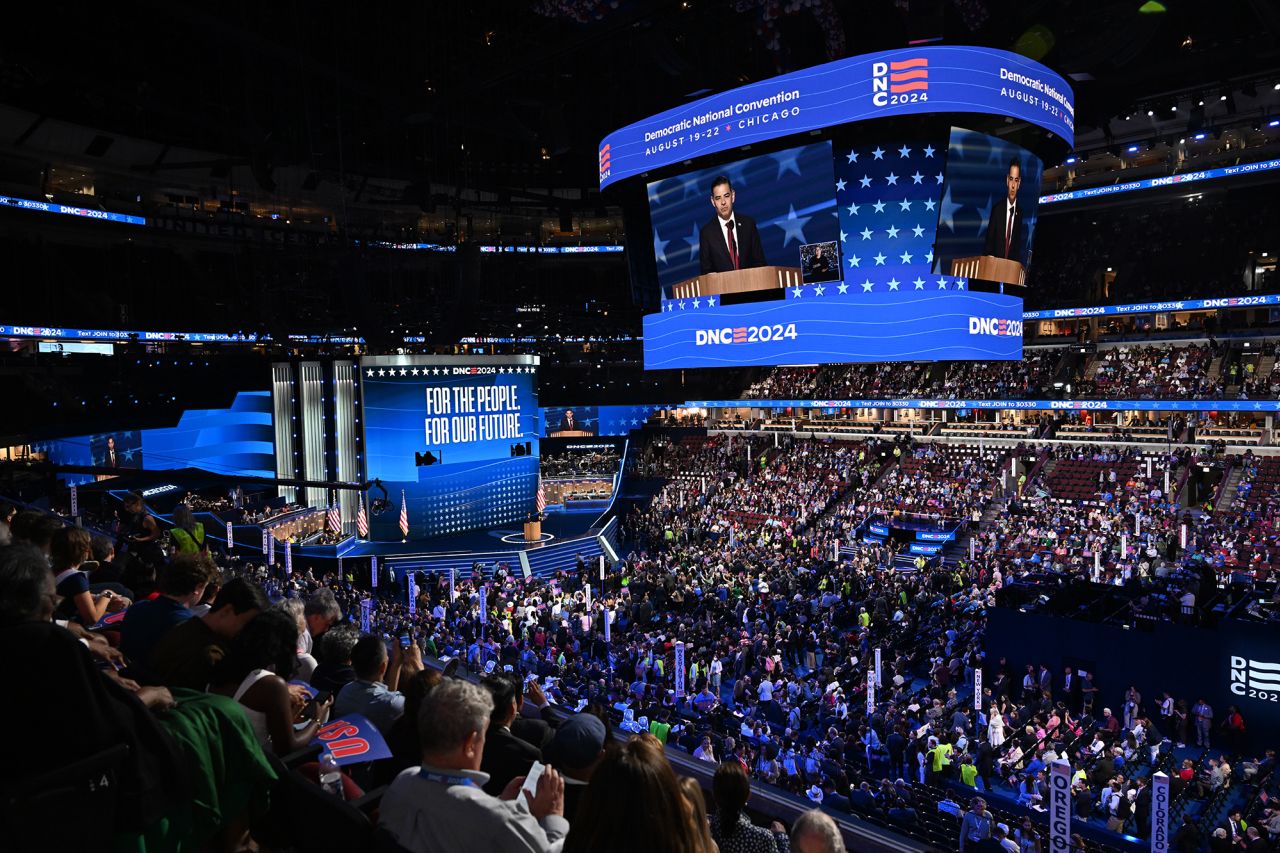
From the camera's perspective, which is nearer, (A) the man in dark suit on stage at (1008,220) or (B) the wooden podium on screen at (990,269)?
(B) the wooden podium on screen at (990,269)

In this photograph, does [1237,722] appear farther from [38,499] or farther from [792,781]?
[38,499]

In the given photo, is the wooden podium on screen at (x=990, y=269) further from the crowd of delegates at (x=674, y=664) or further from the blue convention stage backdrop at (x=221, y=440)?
the blue convention stage backdrop at (x=221, y=440)

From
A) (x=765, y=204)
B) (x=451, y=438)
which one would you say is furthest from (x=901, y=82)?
(x=451, y=438)

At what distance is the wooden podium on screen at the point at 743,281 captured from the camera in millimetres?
19016

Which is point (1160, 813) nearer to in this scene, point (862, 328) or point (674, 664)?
point (674, 664)

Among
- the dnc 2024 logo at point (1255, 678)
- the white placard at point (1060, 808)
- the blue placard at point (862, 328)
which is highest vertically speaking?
the blue placard at point (862, 328)

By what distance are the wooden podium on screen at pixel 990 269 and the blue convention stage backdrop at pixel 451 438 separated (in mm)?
15727

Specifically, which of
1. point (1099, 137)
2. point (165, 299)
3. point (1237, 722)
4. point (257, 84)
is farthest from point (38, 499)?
point (1099, 137)

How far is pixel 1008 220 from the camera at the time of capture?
1872 cm

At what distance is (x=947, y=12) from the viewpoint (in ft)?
68.7

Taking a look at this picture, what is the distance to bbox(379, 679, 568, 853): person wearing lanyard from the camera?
234 centimetres

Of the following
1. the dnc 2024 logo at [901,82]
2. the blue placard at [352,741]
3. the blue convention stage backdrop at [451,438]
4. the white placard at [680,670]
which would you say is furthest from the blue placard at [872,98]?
the blue placard at [352,741]

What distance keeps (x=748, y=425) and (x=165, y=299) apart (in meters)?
25.3

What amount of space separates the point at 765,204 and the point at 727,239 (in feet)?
3.85
